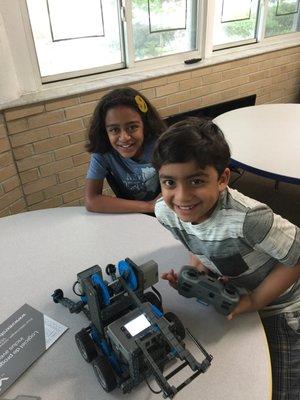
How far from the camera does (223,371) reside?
0.66 meters

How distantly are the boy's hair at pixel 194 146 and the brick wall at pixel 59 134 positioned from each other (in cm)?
146

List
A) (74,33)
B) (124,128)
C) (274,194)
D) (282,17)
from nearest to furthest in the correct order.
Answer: (124,128) < (74,33) < (274,194) < (282,17)

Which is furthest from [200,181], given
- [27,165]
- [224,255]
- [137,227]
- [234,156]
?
[27,165]

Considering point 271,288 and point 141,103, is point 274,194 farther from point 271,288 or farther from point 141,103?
point 271,288

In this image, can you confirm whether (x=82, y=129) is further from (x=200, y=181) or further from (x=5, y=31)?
(x=200, y=181)

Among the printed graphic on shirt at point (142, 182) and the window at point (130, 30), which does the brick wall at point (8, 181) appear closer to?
the window at point (130, 30)

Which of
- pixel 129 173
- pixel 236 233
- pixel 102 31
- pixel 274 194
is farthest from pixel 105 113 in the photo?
pixel 274 194

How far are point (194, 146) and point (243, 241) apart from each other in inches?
10.6

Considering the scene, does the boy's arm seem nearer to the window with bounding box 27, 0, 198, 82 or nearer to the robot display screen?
the robot display screen

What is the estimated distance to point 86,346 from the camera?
0.69 meters

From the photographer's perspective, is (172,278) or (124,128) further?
(124,128)

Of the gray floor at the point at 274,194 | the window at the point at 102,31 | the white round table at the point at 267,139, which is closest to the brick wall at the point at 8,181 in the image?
the window at the point at 102,31

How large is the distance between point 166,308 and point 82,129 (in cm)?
165

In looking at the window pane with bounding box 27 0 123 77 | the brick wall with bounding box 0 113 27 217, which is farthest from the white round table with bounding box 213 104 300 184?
the brick wall with bounding box 0 113 27 217
